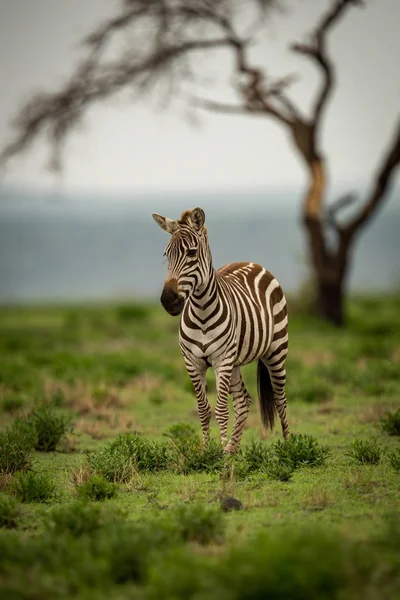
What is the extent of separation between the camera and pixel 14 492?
23.5 feet

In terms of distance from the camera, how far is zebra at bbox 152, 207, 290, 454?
759cm

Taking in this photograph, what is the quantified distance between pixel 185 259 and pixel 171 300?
0.50m

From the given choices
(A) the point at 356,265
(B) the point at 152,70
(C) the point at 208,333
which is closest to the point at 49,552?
(C) the point at 208,333

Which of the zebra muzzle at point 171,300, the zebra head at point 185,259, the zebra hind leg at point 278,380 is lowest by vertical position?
the zebra hind leg at point 278,380

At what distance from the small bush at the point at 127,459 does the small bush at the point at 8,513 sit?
3.94 ft

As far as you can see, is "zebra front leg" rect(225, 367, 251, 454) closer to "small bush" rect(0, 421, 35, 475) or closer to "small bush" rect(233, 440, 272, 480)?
"small bush" rect(233, 440, 272, 480)

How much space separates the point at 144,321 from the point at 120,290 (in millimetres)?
14203

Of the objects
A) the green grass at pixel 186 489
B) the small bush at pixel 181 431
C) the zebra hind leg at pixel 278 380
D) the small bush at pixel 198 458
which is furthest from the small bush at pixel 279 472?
the small bush at pixel 181 431

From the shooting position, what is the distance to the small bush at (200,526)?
5.62m

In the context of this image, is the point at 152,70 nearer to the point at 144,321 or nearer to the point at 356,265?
the point at 144,321

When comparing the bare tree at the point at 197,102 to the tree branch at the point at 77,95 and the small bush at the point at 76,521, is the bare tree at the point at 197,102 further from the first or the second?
the small bush at the point at 76,521

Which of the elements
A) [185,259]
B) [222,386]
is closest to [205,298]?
[185,259]

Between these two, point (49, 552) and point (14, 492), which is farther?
point (14, 492)

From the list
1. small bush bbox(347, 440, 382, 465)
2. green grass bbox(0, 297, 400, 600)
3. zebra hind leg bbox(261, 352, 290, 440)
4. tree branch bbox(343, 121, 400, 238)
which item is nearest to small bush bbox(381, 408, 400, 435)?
green grass bbox(0, 297, 400, 600)
